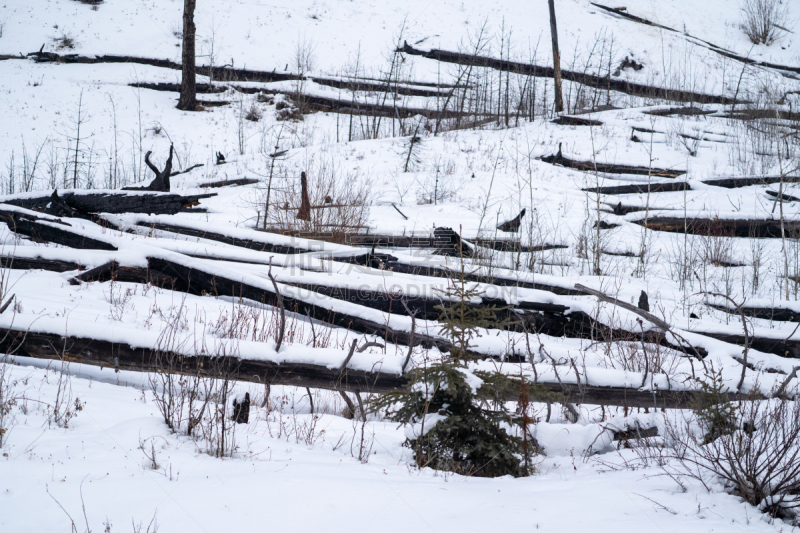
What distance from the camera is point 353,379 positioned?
11.1 ft

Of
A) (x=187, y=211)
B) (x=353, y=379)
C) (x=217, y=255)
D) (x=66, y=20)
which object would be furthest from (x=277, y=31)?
(x=353, y=379)

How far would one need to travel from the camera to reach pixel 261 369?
3.37 m

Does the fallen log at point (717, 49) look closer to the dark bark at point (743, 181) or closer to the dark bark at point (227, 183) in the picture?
the dark bark at point (743, 181)

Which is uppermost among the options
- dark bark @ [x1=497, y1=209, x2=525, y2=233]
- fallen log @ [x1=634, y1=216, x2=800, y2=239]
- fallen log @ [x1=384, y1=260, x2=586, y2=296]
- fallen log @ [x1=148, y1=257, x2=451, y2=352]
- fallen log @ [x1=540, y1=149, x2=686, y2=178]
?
fallen log @ [x1=540, y1=149, x2=686, y2=178]

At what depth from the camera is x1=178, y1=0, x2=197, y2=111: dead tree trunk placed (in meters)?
19.1

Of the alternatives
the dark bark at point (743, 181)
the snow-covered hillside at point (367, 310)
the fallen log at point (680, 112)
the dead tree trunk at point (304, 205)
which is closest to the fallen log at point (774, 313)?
the snow-covered hillside at point (367, 310)

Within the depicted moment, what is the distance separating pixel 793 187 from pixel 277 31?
A: 97.9 ft

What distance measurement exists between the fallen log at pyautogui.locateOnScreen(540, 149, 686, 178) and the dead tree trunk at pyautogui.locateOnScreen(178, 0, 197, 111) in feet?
51.6

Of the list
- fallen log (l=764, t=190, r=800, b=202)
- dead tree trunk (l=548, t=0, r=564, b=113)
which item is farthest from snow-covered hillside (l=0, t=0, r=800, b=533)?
dead tree trunk (l=548, t=0, r=564, b=113)

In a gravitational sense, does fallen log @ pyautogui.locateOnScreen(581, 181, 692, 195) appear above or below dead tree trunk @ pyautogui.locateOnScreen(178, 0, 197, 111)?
below

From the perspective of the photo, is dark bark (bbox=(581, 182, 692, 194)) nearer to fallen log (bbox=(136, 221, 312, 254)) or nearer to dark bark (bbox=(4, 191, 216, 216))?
fallen log (bbox=(136, 221, 312, 254))

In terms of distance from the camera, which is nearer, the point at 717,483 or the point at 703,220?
the point at 717,483

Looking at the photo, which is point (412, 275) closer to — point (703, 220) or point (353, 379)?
point (353, 379)

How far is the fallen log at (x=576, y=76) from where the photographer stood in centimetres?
2541
